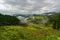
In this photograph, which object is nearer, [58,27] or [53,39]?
[53,39]

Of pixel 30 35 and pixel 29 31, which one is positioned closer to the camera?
pixel 30 35

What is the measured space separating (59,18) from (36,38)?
42.1 metres

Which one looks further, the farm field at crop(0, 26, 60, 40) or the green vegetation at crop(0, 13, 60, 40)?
the green vegetation at crop(0, 13, 60, 40)

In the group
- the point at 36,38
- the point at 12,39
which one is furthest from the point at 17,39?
the point at 36,38

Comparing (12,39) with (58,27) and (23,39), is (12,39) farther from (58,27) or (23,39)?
(58,27)

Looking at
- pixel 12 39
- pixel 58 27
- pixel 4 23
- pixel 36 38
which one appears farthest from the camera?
pixel 4 23

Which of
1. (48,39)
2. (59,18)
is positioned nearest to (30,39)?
(48,39)

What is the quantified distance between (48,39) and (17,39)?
7.83m

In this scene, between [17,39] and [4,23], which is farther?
[4,23]

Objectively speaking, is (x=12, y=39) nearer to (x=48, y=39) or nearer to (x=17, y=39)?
(x=17, y=39)

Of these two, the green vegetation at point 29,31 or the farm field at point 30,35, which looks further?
the green vegetation at point 29,31

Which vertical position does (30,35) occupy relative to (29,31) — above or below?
above

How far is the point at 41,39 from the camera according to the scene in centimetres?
3891

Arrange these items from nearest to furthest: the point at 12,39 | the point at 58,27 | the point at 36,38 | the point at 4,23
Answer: the point at 12,39 → the point at 36,38 → the point at 58,27 → the point at 4,23
